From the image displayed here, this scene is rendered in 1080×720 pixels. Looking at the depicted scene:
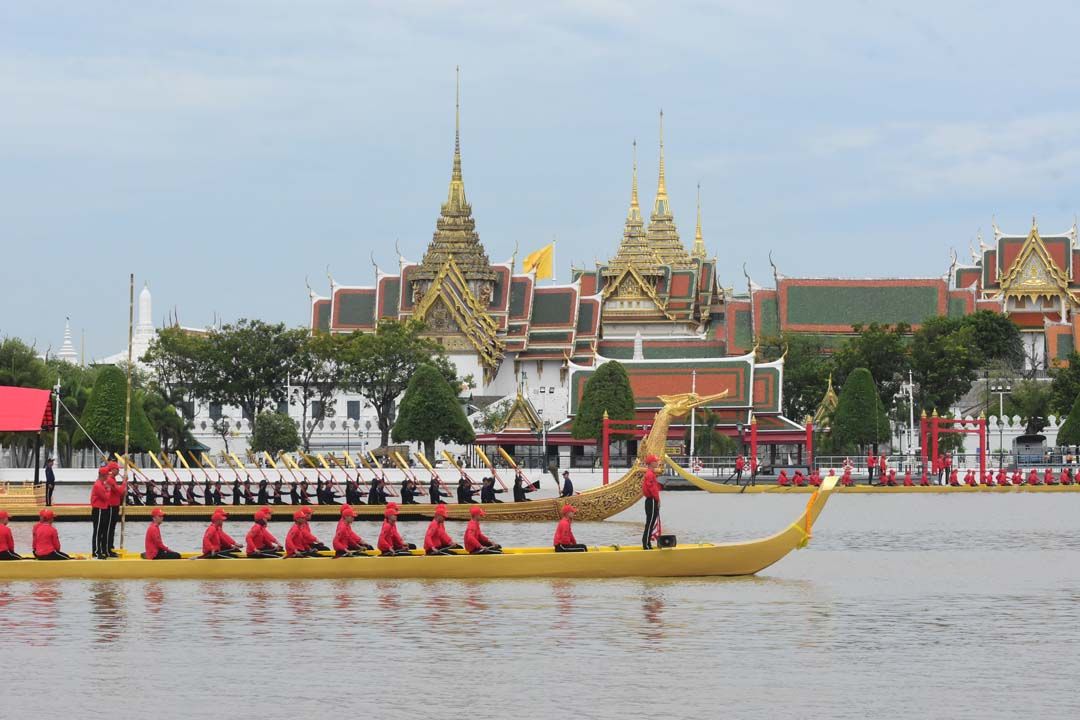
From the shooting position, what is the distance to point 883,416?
3063 inches

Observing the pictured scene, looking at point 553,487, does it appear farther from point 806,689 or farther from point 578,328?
point 806,689

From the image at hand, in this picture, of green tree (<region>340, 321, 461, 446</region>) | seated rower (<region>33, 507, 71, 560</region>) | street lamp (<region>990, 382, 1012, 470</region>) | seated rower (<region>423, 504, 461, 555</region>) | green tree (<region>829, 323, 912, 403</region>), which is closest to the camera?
seated rower (<region>33, 507, 71, 560</region>)

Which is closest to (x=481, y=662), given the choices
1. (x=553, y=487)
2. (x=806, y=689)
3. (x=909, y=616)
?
(x=806, y=689)

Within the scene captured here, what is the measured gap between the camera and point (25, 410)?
46656 mm

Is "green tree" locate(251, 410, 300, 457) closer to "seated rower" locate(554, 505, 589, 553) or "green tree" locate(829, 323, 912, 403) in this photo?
"green tree" locate(829, 323, 912, 403)

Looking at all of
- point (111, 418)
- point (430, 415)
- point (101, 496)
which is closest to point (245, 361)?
point (430, 415)

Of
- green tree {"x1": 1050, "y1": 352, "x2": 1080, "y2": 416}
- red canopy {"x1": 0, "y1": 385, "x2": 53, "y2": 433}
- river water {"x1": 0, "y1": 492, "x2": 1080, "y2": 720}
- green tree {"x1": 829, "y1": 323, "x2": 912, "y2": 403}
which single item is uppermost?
green tree {"x1": 829, "y1": 323, "x2": 912, "y2": 403}

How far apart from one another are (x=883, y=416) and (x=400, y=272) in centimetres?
3893

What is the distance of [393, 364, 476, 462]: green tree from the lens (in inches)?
2995

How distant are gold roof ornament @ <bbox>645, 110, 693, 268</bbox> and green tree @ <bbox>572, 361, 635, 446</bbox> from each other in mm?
53774

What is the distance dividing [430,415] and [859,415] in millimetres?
17093

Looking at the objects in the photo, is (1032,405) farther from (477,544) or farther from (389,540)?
(389,540)

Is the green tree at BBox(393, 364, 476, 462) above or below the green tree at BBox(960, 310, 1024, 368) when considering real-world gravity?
below

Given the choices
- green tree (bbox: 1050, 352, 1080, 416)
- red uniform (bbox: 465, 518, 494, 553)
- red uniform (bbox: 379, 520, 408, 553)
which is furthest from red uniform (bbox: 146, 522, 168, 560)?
green tree (bbox: 1050, 352, 1080, 416)
